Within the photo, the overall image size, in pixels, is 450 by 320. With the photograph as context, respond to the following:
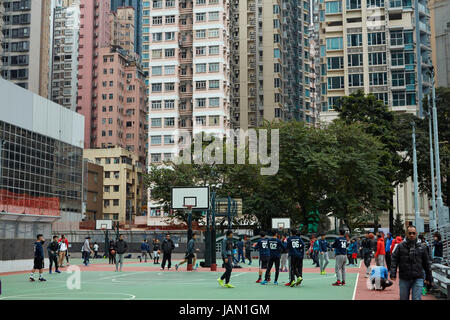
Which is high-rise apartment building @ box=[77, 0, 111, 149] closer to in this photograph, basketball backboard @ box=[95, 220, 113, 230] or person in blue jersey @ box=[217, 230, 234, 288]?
basketball backboard @ box=[95, 220, 113, 230]

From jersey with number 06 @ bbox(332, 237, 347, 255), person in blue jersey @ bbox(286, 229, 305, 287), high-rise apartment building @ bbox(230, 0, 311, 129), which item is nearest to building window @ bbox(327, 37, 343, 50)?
high-rise apartment building @ bbox(230, 0, 311, 129)

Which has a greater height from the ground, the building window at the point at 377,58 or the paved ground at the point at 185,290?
the building window at the point at 377,58

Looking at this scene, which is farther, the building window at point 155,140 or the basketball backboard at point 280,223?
the building window at point 155,140

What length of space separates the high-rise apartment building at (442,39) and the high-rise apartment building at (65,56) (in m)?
81.6

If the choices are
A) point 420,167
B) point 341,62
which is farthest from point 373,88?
point 420,167

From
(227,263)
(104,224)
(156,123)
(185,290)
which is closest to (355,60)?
(156,123)

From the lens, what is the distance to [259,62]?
109500mm

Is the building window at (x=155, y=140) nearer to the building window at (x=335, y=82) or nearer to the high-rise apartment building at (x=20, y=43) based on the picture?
the high-rise apartment building at (x=20, y=43)

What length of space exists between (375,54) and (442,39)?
32.6 feet

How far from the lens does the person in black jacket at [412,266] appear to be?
11617 mm

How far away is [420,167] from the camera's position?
202ft

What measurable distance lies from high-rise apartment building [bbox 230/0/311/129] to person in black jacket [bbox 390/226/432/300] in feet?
299

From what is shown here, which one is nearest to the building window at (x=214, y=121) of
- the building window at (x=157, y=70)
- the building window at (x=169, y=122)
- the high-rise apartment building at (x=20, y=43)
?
the building window at (x=169, y=122)

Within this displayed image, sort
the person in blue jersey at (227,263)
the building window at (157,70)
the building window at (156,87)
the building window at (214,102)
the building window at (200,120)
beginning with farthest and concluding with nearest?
1. the building window at (157,70)
2. the building window at (156,87)
3. the building window at (200,120)
4. the building window at (214,102)
5. the person in blue jersey at (227,263)
